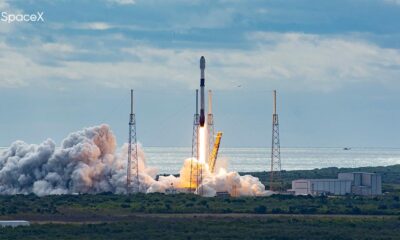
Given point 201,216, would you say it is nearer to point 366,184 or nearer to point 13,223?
point 13,223

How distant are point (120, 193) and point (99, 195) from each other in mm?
5971

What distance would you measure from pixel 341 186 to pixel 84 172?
3447 cm

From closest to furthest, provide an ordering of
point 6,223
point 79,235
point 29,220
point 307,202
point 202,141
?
point 79,235 → point 6,223 → point 29,220 → point 307,202 → point 202,141

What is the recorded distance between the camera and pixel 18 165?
14150cm

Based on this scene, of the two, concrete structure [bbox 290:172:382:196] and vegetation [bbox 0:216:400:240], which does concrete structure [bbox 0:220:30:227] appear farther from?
concrete structure [bbox 290:172:382:196]

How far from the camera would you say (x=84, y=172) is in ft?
453

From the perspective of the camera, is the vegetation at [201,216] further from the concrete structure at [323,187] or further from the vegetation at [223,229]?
the concrete structure at [323,187]

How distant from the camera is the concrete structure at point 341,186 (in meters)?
149

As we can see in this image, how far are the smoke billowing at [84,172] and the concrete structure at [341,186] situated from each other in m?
7.46

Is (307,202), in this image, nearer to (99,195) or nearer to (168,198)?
(168,198)

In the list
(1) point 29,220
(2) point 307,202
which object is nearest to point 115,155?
(2) point 307,202

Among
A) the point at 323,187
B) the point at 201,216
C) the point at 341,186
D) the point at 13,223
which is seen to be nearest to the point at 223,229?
the point at 201,216

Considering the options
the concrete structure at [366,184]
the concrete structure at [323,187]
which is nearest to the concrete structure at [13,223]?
the concrete structure at [323,187]

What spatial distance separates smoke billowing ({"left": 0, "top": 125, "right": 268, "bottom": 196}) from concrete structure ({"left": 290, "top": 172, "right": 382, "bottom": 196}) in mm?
7463
